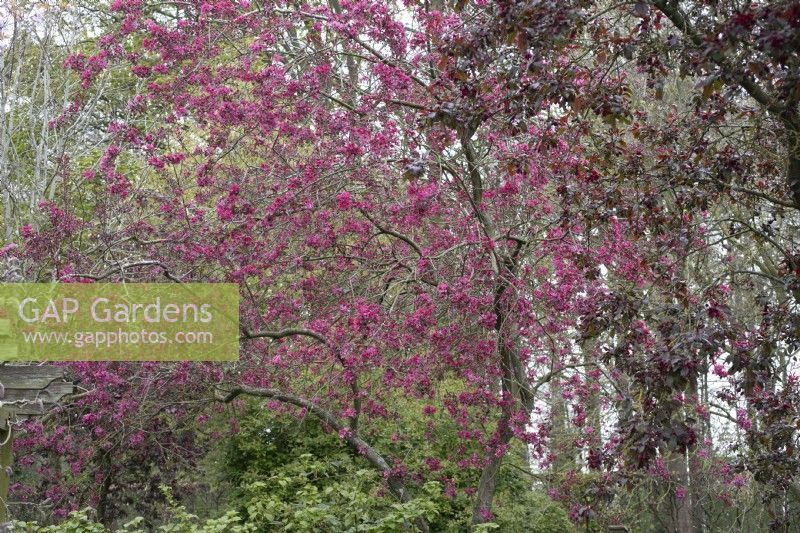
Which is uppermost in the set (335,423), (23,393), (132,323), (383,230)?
(383,230)

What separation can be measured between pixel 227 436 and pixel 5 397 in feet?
21.9

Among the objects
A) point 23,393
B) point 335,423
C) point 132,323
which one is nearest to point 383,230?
point 335,423

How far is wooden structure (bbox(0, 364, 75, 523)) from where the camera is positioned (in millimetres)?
4266

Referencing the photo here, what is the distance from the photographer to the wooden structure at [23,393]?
14.0 ft

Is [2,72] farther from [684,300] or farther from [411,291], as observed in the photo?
[684,300]

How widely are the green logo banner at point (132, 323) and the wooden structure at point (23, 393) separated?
2.69 m

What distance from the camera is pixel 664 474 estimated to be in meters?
8.06

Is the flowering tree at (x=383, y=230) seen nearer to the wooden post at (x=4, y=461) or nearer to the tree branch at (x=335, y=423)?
the tree branch at (x=335, y=423)

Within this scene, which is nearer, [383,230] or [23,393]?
[23,393]

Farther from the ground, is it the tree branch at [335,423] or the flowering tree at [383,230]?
the flowering tree at [383,230]

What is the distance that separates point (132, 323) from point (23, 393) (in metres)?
3.43

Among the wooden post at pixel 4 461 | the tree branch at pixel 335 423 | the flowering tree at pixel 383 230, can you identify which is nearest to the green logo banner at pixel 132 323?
the flowering tree at pixel 383 230

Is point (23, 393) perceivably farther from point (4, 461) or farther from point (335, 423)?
point (335, 423)

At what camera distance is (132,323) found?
7.70 m
